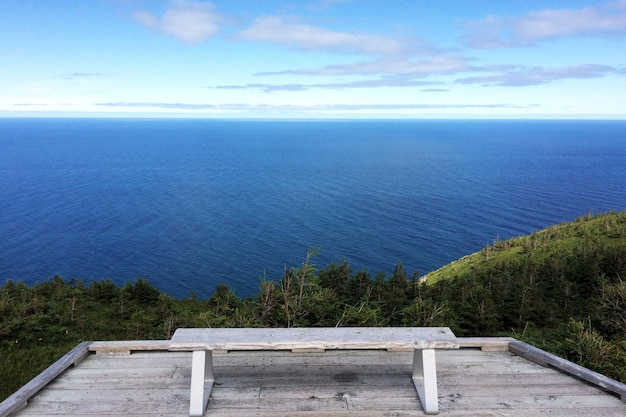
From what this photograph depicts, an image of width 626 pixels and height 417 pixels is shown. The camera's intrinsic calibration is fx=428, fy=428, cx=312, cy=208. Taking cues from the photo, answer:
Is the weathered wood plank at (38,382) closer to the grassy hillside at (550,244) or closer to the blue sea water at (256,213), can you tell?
the blue sea water at (256,213)

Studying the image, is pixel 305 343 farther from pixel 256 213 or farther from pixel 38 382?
pixel 256 213

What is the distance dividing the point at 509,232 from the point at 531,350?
208 ft

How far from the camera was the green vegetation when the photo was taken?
8.89 m

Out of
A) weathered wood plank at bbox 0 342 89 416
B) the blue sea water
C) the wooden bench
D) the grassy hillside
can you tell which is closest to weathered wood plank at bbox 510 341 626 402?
the wooden bench

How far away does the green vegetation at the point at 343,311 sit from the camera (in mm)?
8891

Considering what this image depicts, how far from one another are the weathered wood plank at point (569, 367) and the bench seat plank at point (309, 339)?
1.89 m

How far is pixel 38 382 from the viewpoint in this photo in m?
5.17

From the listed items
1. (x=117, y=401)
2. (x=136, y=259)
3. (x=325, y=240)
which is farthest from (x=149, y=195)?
(x=117, y=401)

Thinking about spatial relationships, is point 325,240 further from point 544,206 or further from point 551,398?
point 551,398

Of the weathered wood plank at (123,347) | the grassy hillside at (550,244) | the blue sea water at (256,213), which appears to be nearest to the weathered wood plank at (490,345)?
the weathered wood plank at (123,347)

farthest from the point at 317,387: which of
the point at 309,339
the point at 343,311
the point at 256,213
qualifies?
the point at 256,213

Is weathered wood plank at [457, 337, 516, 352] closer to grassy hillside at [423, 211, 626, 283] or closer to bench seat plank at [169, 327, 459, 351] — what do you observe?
bench seat plank at [169, 327, 459, 351]

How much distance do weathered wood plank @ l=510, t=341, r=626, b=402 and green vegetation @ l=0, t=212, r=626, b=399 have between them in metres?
1.51

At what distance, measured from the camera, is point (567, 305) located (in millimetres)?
18766
